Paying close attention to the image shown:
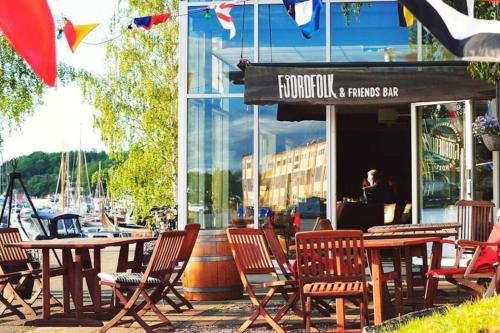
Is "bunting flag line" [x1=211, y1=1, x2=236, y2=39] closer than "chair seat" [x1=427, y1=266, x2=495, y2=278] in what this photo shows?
No

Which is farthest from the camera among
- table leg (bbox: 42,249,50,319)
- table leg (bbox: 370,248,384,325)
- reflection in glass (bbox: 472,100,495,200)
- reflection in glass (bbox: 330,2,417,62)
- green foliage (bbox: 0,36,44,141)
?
green foliage (bbox: 0,36,44,141)

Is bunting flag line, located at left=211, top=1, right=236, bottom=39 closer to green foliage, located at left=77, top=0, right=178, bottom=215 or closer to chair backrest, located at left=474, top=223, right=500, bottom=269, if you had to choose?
chair backrest, located at left=474, top=223, right=500, bottom=269

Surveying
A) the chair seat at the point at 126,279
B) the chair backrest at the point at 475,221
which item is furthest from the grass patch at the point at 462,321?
the chair backrest at the point at 475,221

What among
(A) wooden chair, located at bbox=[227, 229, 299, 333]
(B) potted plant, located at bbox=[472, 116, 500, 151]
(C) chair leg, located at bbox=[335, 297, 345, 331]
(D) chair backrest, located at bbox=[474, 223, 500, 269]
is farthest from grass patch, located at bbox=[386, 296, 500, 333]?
(B) potted plant, located at bbox=[472, 116, 500, 151]

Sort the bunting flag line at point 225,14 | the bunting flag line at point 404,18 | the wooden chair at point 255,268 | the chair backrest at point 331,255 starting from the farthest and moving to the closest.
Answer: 1. the bunting flag line at point 404,18
2. the bunting flag line at point 225,14
3. the wooden chair at point 255,268
4. the chair backrest at point 331,255

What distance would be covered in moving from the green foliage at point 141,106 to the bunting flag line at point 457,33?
69.2 ft

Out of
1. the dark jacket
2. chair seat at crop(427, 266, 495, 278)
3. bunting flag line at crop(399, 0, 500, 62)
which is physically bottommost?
chair seat at crop(427, 266, 495, 278)

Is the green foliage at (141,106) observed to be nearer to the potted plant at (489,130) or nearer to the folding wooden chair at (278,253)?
the potted plant at (489,130)

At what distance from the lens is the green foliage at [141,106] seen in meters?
23.9

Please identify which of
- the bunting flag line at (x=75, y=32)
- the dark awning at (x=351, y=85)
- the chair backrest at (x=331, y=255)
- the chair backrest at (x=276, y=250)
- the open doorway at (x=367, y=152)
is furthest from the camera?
the open doorway at (x=367, y=152)

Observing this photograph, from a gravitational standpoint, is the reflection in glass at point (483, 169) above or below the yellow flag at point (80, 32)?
below

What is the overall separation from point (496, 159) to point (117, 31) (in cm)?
1535

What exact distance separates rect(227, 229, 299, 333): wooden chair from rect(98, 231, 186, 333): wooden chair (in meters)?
0.58

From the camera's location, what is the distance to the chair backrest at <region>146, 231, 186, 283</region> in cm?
688
